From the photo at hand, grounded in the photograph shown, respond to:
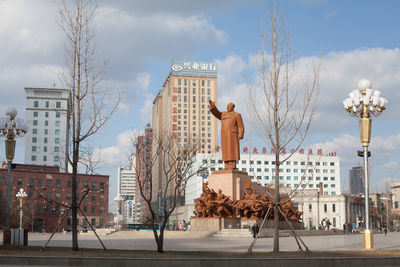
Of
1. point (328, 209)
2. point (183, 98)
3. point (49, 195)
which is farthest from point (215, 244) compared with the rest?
point (183, 98)

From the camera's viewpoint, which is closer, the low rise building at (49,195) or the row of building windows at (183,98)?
the low rise building at (49,195)

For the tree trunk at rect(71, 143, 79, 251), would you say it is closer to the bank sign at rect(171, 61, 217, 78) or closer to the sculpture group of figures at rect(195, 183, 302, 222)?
the sculpture group of figures at rect(195, 183, 302, 222)

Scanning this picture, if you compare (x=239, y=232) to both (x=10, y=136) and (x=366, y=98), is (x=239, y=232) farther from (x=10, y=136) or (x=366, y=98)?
(x=10, y=136)

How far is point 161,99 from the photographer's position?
157250 mm

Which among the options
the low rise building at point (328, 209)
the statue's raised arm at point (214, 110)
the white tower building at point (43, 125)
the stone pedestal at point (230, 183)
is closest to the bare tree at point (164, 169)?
the stone pedestal at point (230, 183)

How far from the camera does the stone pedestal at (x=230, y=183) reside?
1224 inches

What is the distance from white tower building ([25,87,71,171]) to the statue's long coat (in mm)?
80281

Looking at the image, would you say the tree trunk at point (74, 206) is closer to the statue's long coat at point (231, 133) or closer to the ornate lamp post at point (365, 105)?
the ornate lamp post at point (365, 105)

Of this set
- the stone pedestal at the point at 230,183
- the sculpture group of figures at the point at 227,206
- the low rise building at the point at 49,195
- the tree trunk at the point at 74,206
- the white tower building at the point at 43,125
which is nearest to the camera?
the tree trunk at the point at 74,206

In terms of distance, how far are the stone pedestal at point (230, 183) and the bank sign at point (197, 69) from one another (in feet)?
367

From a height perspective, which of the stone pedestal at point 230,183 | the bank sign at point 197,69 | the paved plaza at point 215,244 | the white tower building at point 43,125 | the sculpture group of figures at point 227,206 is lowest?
the paved plaza at point 215,244

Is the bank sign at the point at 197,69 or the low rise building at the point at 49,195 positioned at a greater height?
the bank sign at the point at 197,69

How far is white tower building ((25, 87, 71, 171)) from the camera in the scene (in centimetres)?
10631

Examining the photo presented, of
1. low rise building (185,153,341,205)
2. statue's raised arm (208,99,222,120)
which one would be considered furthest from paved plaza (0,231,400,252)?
low rise building (185,153,341,205)
